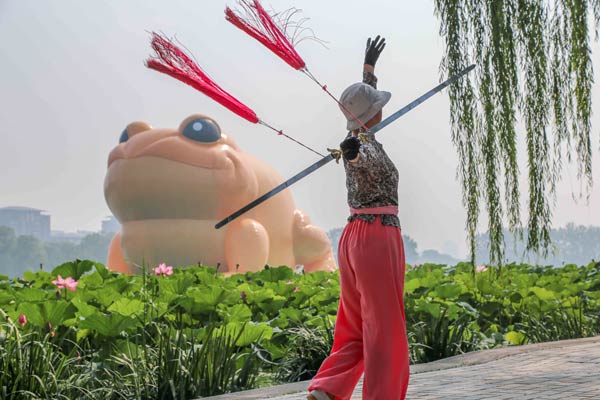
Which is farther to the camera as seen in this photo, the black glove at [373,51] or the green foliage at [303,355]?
the green foliage at [303,355]

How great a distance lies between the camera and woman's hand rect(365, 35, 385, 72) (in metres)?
3.76

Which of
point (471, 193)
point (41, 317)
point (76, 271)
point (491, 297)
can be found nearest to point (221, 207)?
point (76, 271)

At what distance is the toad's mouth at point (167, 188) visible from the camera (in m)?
11.1

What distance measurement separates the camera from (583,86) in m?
6.12

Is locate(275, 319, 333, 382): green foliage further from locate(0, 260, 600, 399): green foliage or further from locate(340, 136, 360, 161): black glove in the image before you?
locate(340, 136, 360, 161): black glove

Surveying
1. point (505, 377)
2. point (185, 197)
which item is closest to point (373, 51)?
point (505, 377)

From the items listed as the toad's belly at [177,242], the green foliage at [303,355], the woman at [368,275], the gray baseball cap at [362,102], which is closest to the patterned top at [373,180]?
the woman at [368,275]

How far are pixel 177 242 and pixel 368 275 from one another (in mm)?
8169

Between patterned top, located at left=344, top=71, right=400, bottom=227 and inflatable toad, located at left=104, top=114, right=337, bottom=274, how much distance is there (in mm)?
7516

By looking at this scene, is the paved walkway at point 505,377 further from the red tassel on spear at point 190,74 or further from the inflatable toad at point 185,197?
the inflatable toad at point 185,197

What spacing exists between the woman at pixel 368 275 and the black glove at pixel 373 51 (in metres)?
0.34

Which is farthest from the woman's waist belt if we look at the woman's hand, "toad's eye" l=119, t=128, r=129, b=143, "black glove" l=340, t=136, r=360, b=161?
"toad's eye" l=119, t=128, r=129, b=143

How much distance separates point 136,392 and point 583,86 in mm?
3938


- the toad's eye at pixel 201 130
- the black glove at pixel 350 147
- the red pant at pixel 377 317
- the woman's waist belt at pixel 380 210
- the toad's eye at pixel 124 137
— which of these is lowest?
the red pant at pixel 377 317
